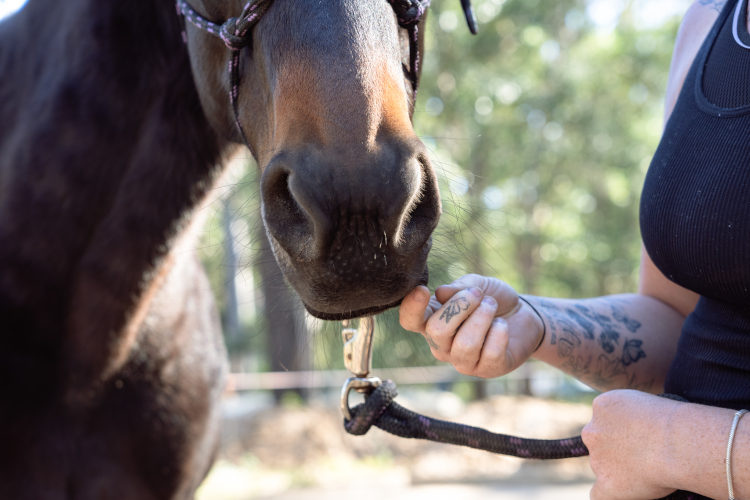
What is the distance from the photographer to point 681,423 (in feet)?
3.73

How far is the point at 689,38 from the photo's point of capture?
1.60m

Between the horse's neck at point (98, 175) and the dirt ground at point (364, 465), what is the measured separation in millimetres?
4930

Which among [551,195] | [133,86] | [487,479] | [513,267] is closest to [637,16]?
[551,195]

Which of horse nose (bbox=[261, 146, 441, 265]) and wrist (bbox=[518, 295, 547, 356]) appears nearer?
horse nose (bbox=[261, 146, 441, 265])

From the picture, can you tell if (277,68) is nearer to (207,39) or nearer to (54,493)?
(207,39)

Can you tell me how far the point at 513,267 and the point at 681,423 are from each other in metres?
15.4

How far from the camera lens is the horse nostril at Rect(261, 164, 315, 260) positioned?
1183mm

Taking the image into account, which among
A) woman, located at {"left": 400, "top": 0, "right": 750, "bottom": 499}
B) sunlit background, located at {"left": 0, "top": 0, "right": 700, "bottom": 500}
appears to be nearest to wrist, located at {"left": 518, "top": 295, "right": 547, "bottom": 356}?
woman, located at {"left": 400, "top": 0, "right": 750, "bottom": 499}

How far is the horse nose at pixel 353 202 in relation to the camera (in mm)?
1107

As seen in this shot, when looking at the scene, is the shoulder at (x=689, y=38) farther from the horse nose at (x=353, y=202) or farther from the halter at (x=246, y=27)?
the horse nose at (x=353, y=202)

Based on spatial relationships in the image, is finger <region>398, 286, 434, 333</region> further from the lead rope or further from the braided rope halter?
the braided rope halter

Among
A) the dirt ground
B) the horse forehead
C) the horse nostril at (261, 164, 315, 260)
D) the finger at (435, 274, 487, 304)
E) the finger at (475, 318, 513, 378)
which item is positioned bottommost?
the dirt ground

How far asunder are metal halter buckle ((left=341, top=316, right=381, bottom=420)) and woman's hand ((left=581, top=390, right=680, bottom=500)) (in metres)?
0.51

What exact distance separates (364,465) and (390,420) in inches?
269
